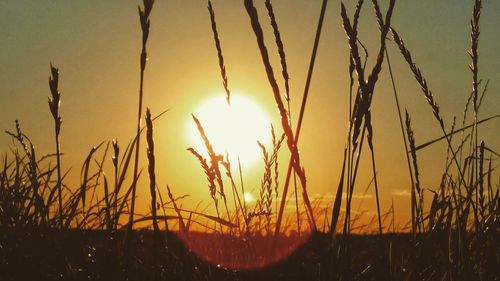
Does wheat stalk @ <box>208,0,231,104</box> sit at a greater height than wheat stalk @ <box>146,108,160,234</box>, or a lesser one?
greater

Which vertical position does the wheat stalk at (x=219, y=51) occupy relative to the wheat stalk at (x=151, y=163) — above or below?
above

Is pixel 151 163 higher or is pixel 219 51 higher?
pixel 219 51

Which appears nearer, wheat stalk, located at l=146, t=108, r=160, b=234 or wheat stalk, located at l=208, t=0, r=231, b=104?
wheat stalk, located at l=146, t=108, r=160, b=234

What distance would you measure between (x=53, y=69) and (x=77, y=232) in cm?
103

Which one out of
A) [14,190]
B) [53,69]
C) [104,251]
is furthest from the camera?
[14,190]

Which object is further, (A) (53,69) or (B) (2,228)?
(B) (2,228)

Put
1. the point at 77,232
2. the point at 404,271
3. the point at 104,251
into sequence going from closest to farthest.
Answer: the point at 404,271, the point at 104,251, the point at 77,232

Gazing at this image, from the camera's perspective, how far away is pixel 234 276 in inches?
82.1

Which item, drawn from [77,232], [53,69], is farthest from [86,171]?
[53,69]

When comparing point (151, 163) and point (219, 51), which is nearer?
point (151, 163)

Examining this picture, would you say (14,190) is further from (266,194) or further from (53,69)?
(53,69)

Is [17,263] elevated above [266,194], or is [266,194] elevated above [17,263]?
[266,194]

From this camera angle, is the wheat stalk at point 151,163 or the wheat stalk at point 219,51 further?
the wheat stalk at point 219,51

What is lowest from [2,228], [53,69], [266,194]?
[2,228]
